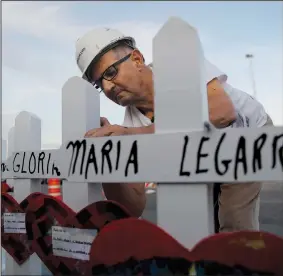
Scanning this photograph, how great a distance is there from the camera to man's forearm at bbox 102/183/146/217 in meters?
1.54

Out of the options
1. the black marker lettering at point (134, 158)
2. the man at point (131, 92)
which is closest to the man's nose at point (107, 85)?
the man at point (131, 92)

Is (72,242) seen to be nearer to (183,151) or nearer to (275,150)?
(183,151)

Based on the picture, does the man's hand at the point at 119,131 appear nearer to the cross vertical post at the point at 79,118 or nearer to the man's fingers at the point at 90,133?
the man's fingers at the point at 90,133

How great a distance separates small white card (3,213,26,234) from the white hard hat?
2.66 ft

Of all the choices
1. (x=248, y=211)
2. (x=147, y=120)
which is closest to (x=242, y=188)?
(x=248, y=211)

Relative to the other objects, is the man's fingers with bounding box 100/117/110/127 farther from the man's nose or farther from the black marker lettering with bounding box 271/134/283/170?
the black marker lettering with bounding box 271/134/283/170

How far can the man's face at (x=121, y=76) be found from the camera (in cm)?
155

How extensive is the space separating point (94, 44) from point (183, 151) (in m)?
0.79

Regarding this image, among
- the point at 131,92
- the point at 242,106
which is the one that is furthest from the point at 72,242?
the point at 242,106

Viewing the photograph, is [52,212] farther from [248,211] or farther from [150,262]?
[248,211]

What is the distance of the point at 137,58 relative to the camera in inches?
63.7

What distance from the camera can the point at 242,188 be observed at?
1.57m

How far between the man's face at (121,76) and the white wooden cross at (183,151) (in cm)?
45

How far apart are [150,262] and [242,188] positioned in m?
0.70
